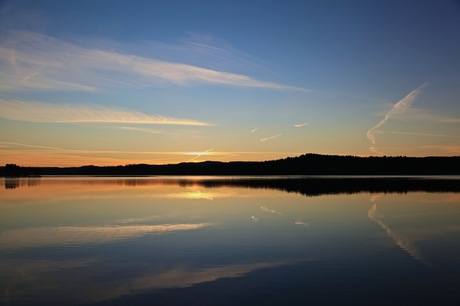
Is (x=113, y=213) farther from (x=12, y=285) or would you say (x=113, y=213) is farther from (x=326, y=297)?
(x=326, y=297)

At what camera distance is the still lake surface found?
1104 centimetres

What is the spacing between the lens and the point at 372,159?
18438 cm

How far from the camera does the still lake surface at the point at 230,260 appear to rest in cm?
1104

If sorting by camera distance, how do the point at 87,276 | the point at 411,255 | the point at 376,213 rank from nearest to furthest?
1. the point at 87,276
2. the point at 411,255
3. the point at 376,213

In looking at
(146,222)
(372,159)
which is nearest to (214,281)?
(146,222)

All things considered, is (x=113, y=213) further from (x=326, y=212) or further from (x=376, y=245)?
(x=376, y=245)

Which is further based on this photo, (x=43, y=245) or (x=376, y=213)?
(x=376, y=213)

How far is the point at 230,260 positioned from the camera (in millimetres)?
15148

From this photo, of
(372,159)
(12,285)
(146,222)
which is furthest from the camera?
(372,159)

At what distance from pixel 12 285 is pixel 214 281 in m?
5.28

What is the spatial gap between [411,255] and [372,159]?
176 meters

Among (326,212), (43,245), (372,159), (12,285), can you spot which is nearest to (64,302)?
(12,285)

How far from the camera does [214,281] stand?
12.3 meters

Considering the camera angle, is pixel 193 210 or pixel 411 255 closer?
pixel 411 255
